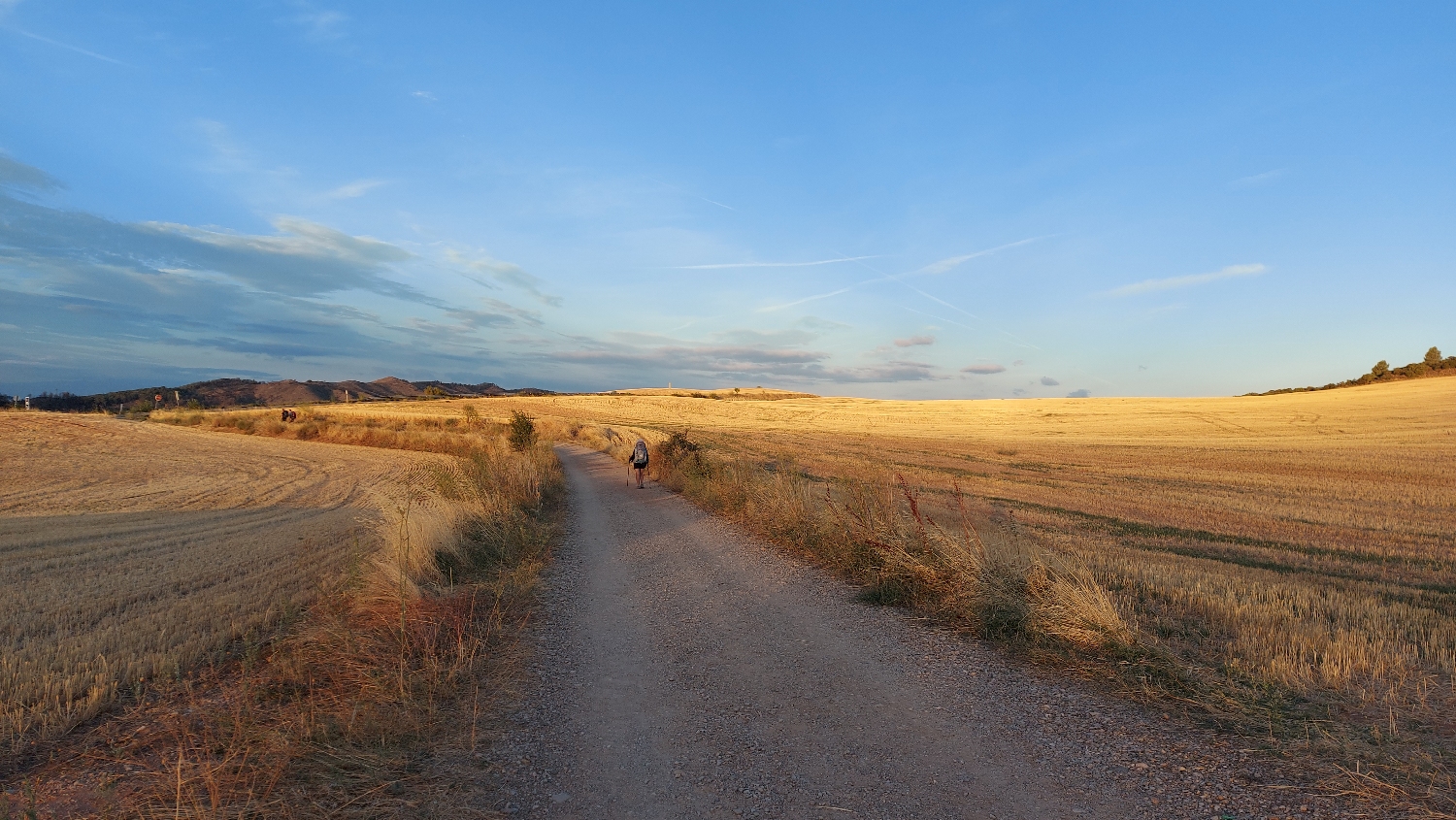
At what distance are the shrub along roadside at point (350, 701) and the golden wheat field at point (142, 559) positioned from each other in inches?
22.2

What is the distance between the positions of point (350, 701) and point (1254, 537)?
1635cm

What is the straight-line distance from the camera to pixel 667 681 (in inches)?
222

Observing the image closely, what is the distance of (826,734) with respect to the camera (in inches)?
183

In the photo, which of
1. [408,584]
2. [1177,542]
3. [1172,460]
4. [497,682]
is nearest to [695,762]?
[497,682]

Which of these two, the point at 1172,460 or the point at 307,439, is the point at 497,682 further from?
the point at 307,439

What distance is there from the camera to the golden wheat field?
591cm

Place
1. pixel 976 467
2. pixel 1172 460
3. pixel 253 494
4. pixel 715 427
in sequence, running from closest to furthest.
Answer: pixel 253 494 → pixel 976 467 → pixel 1172 460 → pixel 715 427

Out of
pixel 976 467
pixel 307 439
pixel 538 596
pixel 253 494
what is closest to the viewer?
pixel 538 596

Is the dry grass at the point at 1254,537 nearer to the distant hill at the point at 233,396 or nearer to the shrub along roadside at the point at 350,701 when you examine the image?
the shrub along roadside at the point at 350,701

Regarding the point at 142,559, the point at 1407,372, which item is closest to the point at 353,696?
the point at 142,559

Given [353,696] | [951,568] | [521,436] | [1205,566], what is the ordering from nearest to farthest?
[353,696] → [951,568] → [1205,566] → [521,436]

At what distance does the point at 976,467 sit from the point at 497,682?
26.2 metres

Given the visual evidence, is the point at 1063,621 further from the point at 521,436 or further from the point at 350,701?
the point at 521,436

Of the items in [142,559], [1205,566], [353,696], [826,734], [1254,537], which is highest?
[353,696]
